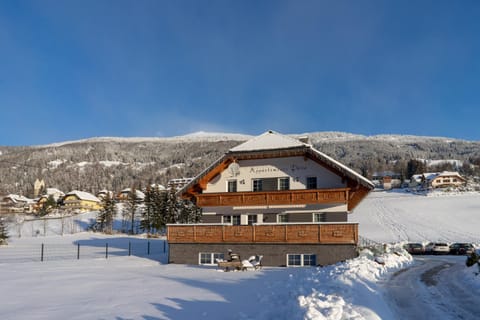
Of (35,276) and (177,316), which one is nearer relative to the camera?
(177,316)

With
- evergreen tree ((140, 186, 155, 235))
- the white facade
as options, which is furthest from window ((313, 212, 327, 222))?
evergreen tree ((140, 186, 155, 235))

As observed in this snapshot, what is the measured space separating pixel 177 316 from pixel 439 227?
55.7 meters

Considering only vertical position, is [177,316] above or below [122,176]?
below

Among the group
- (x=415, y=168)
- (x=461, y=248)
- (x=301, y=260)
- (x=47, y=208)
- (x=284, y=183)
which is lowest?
(x=461, y=248)

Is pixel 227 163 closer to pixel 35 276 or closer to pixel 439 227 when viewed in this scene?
pixel 35 276

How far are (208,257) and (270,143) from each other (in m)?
8.44

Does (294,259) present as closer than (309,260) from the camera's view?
No

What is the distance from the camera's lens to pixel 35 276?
16.3 metres

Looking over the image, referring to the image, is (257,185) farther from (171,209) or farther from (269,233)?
(171,209)

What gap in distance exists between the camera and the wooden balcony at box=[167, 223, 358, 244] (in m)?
19.7

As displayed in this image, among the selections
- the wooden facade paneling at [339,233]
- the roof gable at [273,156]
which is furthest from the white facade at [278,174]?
the wooden facade paneling at [339,233]

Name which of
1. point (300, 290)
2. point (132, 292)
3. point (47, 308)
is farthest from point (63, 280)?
point (300, 290)

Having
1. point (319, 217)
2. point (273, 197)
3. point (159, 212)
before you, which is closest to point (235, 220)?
point (273, 197)

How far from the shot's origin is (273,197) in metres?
23.0
